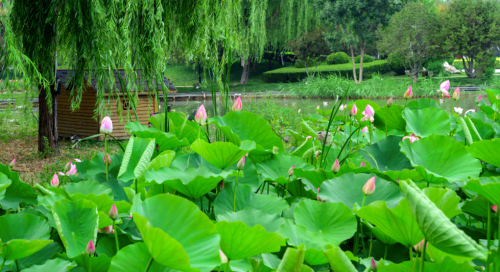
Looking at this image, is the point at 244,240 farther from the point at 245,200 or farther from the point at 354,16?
the point at 354,16

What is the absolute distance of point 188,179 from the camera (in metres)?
0.75

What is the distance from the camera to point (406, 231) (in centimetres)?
55

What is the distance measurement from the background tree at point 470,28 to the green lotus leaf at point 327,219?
25.9m

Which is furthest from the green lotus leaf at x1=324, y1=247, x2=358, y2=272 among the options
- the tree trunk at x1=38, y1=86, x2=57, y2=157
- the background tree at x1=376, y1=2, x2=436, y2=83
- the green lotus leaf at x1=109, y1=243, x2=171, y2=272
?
the background tree at x1=376, y1=2, x2=436, y2=83

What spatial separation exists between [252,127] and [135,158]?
35cm

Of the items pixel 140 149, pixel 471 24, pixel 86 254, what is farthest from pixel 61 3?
pixel 471 24

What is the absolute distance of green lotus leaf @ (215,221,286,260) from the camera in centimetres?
50

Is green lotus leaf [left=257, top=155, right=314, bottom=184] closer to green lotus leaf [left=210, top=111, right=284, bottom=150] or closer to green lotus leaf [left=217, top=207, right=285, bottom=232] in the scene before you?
green lotus leaf [left=210, top=111, right=284, bottom=150]

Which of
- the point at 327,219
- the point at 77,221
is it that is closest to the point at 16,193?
the point at 77,221

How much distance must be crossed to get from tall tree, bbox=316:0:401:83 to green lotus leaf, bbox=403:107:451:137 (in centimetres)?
2380

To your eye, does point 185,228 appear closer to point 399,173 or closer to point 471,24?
point 399,173

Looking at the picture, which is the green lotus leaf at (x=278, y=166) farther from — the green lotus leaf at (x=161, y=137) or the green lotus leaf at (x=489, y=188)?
the green lotus leaf at (x=489, y=188)

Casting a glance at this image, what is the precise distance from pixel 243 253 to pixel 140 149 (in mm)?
478

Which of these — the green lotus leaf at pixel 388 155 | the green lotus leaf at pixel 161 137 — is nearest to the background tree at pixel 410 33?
the green lotus leaf at pixel 388 155
